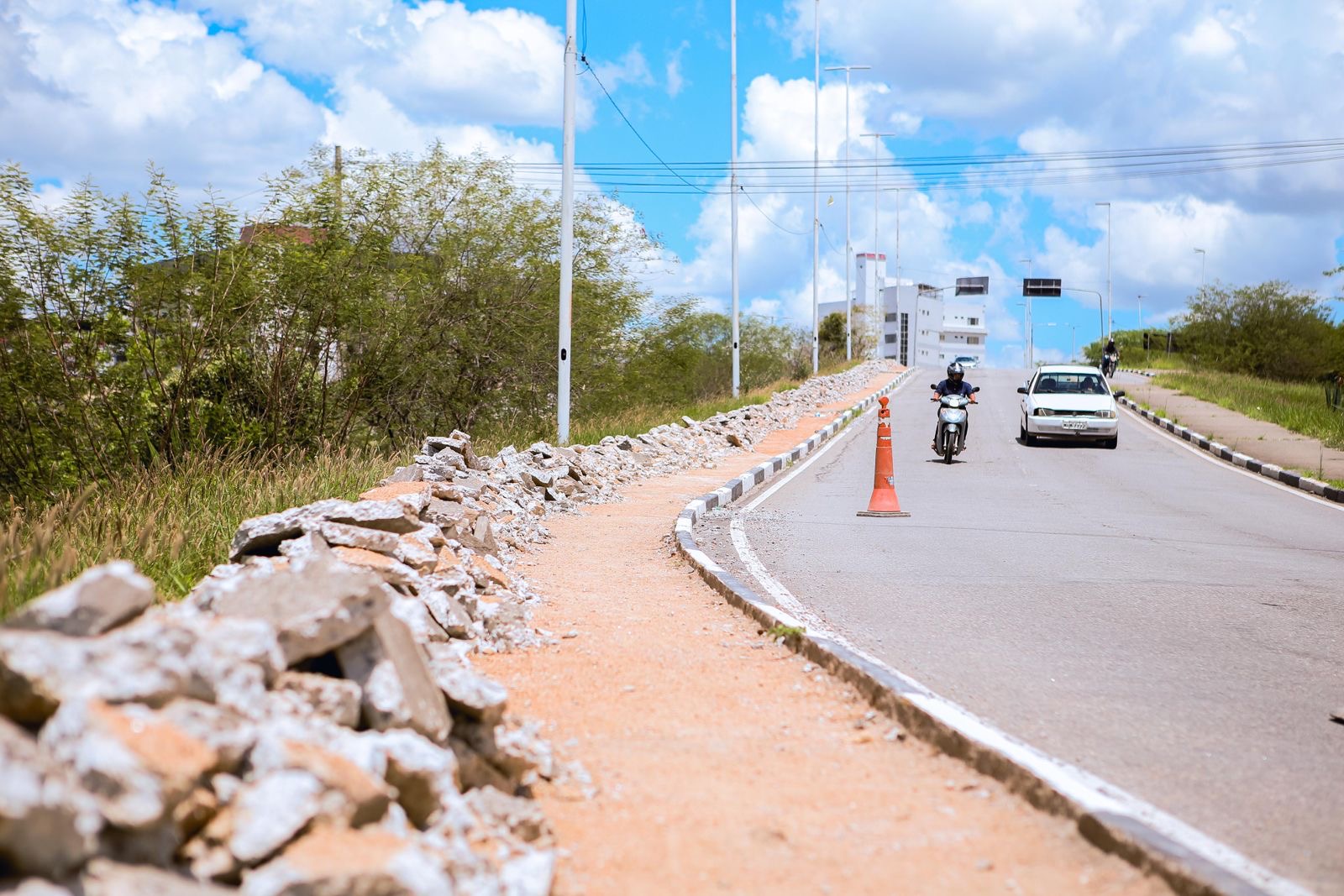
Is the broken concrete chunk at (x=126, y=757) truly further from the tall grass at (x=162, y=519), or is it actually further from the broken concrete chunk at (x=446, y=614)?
the broken concrete chunk at (x=446, y=614)

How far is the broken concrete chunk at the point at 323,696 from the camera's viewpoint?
3715 mm

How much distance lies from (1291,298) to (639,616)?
65.4 meters

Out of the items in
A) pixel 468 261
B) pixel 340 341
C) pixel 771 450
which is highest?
pixel 468 261

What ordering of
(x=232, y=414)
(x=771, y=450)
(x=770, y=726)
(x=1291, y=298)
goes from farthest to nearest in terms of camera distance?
(x=1291, y=298) < (x=771, y=450) < (x=232, y=414) < (x=770, y=726)

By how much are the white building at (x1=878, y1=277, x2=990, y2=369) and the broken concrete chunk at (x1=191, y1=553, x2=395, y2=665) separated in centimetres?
13231

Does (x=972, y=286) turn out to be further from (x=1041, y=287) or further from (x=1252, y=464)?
(x=1252, y=464)

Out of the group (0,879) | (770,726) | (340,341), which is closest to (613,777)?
(770,726)

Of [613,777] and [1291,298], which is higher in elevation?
[1291,298]

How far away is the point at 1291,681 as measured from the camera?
6.25 meters

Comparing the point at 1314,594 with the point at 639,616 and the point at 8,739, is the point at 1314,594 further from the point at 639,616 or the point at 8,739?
the point at 8,739

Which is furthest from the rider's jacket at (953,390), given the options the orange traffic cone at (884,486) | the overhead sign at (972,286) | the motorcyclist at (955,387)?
the overhead sign at (972,286)

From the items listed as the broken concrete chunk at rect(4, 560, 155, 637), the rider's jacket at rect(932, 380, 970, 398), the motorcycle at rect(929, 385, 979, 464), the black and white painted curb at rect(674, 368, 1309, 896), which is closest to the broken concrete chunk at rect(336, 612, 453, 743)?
the broken concrete chunk at rect(4, 560, 155, 637)

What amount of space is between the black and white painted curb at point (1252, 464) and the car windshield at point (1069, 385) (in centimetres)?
268

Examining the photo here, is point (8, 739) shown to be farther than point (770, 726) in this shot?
No
